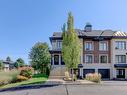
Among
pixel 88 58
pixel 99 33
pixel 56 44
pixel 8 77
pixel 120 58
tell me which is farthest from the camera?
pixel 99 33

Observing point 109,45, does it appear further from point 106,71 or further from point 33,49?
point 33,49

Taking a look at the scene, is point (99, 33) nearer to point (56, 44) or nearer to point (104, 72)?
point (104, 72)

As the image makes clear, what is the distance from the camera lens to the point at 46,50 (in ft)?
235

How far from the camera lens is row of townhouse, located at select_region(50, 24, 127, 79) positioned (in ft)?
166

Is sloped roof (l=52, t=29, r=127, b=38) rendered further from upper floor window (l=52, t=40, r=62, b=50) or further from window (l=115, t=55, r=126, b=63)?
window (l=115, t=55, r=126, b=63)

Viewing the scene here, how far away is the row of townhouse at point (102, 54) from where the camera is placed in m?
50.7

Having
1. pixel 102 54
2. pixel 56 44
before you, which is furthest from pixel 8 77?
pixel 102 54

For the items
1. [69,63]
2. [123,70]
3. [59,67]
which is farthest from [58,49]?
[69,63]

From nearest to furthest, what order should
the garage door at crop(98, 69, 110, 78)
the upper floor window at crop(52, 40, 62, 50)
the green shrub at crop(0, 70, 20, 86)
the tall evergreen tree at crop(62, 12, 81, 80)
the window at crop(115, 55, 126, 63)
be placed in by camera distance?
the tall evergreen tree at crop(62, 12, 81, 80) → the green shrub at crop(0, 70, 20, 86) → the upper floor window at crop(52, 40, 62, 50) → the window at crop(115, 55, 126, 63) → the garage door at crop(98, 69, 110, 78)

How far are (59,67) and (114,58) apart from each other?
36.6 feet

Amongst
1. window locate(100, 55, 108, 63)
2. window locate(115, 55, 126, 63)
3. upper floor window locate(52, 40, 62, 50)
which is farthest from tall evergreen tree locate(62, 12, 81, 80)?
window locate(115, 55, 126, 63)

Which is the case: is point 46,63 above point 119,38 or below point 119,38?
below


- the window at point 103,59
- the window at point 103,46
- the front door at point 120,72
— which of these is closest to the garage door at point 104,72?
the window at point 103,59

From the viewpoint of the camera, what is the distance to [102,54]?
5159 centimetres
